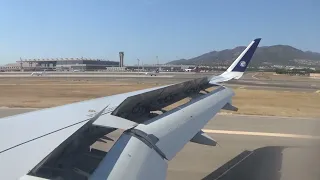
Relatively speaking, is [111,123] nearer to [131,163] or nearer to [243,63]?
[131,163]

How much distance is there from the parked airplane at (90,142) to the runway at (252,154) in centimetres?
99

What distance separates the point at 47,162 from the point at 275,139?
10100 millimetres

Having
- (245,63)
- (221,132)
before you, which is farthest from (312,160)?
(221,132)

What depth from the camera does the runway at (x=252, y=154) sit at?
734 centimetres

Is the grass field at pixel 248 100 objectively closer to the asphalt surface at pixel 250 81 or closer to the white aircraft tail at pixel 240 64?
the asphalt surface at pixel 250 81

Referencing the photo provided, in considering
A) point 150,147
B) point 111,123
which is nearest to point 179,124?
point 150,147

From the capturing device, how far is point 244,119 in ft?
51.3

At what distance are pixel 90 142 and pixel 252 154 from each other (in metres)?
6.55

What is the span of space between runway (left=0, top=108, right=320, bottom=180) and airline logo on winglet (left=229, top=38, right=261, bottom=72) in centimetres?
239

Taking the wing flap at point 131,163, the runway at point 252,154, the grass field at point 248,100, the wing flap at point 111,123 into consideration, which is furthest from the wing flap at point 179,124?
the grass field at point 248,100

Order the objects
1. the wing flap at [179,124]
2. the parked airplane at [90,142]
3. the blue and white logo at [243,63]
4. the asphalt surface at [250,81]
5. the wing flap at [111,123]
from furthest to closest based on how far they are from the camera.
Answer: the asphalt surface at [250,81], the blue and white logo at [243,63], the wing flap at [179,124], the wing flap at [111,123], the parked airplane at [90,142]

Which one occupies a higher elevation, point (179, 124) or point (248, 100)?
point (179, 124)

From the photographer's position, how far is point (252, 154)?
9164 mm

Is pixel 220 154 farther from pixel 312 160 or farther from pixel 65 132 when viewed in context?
pixel 65 132
